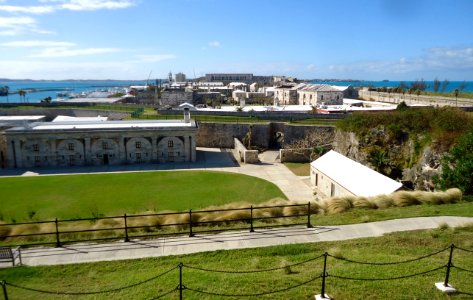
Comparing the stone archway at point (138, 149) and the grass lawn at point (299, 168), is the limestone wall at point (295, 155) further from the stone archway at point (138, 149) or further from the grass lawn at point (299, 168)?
the stone archway at point (138, 149)

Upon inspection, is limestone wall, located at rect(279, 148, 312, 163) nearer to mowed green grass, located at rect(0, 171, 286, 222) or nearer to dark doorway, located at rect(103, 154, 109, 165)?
mowed green grass, located at rect(0, 171, 286, 222)

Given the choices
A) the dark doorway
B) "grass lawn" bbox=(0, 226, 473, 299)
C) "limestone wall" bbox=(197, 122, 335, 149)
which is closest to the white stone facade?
the dark doorway

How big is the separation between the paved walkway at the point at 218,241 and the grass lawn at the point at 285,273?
0.47m

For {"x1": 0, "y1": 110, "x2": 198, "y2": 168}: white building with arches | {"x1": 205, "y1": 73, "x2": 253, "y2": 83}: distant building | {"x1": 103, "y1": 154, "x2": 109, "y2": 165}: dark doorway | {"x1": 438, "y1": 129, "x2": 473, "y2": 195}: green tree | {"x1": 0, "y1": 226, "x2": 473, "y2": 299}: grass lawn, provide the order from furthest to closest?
{"x1": 205, "y1": 73, "x2": 253, "y2": 83}: distant building, {"x1": 103, "y1": 154, "x2": 109, "y2": 165}: dark doorway, {"x1": 0, "y1": 110, "x2": 198, "y2": 168}: white building with arches, {"x1": 438, "y1": 129, "x2": 473, "y2": 195}: green tree, {"x1": 0, "y1": 226, "x2": 473, "y2": 299}: grass lawn

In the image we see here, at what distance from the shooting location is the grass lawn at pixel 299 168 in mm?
33775

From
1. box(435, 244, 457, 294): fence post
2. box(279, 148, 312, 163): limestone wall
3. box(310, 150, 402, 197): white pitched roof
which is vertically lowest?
box(279, 148, 312, 163): limestone wall

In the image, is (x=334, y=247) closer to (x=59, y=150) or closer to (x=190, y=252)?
(x=190, y=252)

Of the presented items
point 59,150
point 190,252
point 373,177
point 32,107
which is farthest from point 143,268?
point 32,107

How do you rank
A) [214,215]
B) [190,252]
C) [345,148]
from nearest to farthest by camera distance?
[190,252]
[214,215]
[345,148]

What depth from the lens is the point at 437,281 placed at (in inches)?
328

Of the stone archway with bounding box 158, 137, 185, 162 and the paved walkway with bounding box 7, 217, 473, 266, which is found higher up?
the paved walkway with bounding box 7, 217, 473, 266

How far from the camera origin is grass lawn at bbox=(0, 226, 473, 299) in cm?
811

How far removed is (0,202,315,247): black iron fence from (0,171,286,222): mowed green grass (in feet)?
24.7

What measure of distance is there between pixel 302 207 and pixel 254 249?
177 inches
